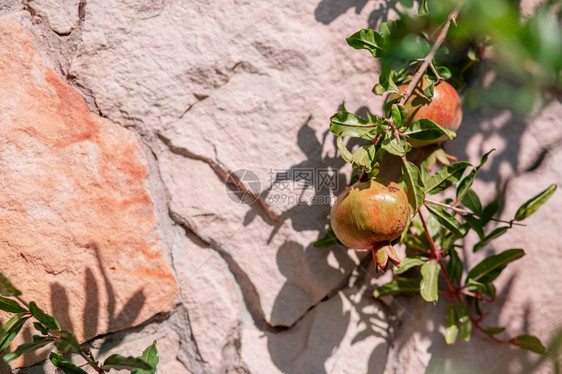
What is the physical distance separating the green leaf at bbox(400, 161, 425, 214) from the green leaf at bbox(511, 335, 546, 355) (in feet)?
1.64

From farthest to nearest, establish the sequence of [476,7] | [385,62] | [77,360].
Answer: [77,360] < [385,62] < [476,7]

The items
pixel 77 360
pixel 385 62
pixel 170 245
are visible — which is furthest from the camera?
pixel 170 245

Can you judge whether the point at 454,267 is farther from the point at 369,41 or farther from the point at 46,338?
the point at 46,338

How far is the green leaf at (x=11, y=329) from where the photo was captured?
3.54ft

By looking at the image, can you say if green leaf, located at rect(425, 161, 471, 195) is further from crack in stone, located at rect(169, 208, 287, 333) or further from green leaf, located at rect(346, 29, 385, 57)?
crack in stone, located at rect(169, 208, 287, 333)

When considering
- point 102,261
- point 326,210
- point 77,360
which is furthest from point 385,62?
point 77,360

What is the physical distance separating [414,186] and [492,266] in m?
0.35

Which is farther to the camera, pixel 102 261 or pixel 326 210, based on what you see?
pixel 326 210

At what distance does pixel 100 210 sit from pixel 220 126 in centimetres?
40

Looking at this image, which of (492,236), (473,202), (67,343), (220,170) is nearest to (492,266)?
(492,236)

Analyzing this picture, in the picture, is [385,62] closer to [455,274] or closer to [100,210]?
[455,274]

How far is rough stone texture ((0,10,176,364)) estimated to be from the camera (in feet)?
3.90

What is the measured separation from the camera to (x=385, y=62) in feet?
3.67

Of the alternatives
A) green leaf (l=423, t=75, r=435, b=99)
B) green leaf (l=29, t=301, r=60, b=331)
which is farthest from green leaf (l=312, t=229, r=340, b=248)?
green leaf (l=29, t=301, r=60, b=331)
